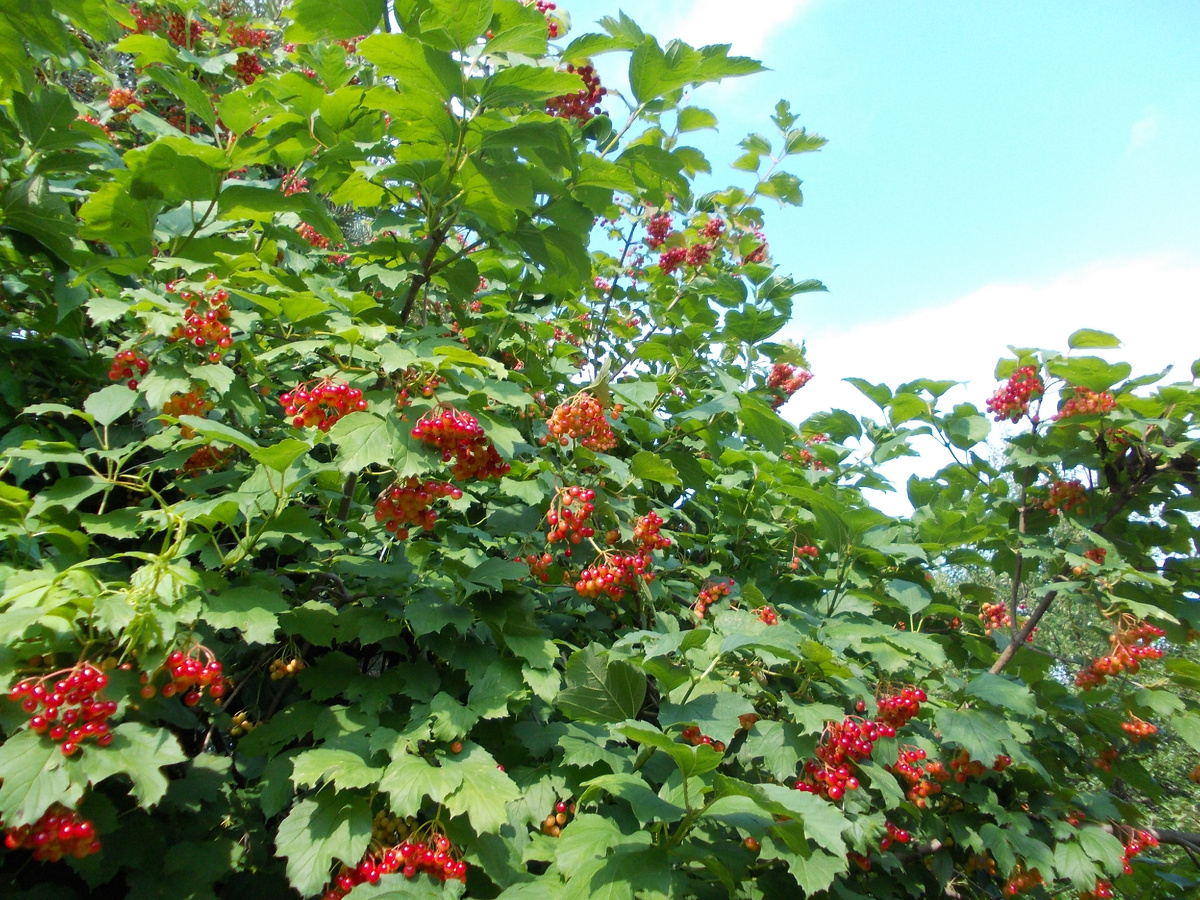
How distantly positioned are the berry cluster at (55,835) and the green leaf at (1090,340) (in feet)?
14.5

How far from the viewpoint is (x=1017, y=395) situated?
3752 millimetres

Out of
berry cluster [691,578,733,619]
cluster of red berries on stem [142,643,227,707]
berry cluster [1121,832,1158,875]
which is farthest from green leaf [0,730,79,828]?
berry cluster [1121,832,1158,875]

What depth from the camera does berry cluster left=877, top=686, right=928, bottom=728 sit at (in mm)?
2879

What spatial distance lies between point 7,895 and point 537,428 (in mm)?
2243

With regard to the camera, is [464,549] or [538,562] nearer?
[464,549]

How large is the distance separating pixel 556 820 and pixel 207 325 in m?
2.07

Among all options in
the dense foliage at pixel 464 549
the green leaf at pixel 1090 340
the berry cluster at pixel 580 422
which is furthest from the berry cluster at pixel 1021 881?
the berry cluster at pixel 580 422

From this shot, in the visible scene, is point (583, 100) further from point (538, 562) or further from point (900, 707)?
point (900, 707)

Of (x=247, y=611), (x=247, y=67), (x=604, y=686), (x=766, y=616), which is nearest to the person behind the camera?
(x=247, y=611)

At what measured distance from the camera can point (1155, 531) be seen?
3.81 meters

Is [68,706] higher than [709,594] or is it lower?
lower

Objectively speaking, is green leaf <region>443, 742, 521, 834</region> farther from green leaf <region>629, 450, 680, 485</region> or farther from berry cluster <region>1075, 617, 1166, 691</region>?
berry cluster <region>1075, 617, 1166, 691</region>

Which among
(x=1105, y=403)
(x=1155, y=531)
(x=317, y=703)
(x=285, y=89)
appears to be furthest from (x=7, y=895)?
(x=1155, y=531)

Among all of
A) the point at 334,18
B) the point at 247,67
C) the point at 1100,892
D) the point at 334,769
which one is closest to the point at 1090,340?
the point at 1100,892
